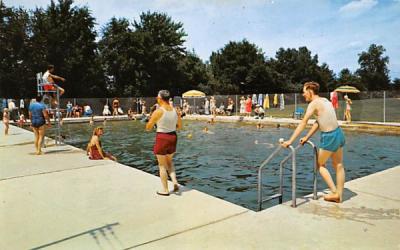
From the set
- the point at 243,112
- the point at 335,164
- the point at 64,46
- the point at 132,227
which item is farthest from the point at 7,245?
the point at 64,46

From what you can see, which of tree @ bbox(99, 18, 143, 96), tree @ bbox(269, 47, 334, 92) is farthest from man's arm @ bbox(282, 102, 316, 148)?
tree @ bbox(269, 47, 334, 92)

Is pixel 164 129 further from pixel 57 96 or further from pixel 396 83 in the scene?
pixel 396 83

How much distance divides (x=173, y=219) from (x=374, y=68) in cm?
13800

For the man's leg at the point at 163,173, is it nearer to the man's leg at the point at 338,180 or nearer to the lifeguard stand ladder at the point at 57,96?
the man's leg at the point at 338,180

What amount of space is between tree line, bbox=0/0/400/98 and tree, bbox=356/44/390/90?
220 feet

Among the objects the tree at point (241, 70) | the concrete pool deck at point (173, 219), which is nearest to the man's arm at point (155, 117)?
the concrete pool deck at point (173, 219)

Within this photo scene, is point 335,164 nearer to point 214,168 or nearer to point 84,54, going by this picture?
point 214,168

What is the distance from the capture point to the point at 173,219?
505cm

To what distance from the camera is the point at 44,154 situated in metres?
10.9

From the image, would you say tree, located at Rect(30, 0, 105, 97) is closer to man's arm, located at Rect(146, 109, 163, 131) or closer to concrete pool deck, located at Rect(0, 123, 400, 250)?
concrete pool deck, located at Rect(0, 123, 400, 250)

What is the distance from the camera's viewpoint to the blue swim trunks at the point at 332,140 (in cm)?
568

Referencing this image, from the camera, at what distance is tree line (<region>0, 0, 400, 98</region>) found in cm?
3900

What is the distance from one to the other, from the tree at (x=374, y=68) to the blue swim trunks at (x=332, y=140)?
123719 millimetres

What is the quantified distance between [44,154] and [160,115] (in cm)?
630
